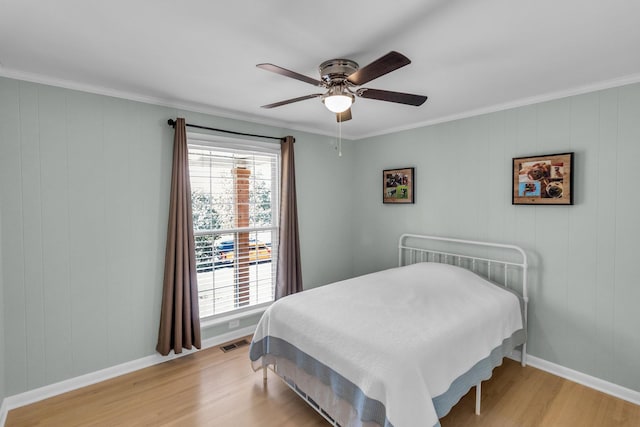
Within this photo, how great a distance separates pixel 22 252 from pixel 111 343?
1013mm

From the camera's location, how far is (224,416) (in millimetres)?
2242

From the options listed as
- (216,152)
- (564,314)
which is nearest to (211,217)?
(216,152)

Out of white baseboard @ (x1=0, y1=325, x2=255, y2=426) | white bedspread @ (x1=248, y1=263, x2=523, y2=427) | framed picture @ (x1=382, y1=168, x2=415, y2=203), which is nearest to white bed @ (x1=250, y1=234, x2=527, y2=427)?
white bedspread @ (x1=248, y1=263, x2=523, y2=427)

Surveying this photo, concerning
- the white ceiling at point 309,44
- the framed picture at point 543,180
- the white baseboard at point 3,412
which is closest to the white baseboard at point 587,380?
the framed picture at point 543,180

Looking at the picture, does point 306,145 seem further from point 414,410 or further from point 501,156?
point 414,410

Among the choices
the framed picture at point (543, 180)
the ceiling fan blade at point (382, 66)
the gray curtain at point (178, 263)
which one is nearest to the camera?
the ceiling fan blade at point (382, 66)

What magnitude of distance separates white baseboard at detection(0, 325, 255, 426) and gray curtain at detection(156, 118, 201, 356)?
0.15 m

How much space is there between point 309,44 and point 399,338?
186cm

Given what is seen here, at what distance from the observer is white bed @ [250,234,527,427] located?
169 centimetres

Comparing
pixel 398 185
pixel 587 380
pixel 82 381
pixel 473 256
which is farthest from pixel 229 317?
pixel 587 380

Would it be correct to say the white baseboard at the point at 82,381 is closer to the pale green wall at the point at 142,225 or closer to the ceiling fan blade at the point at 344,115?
the pale green wall at the point at 142,225

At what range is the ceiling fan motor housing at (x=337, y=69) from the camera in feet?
6.50

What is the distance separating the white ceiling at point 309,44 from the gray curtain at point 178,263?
576mm

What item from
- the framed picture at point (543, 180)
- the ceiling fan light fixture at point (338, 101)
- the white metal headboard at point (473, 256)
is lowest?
the white metal headboard at point (473, 256)
